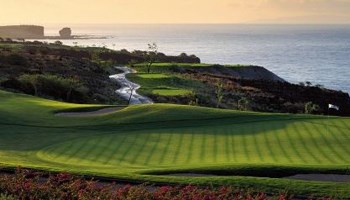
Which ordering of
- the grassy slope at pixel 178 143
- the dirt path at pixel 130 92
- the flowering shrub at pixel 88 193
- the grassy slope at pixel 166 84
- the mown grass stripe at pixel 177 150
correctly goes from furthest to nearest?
the grassy slope at pixel 166 84
the dirt path at pixel 130 92
the mown grass stripe at pixel 177 150
the grassy slope at pixel 178 143
the flowering shrub at pixel 88 193

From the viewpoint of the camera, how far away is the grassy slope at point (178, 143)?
61.0 feet

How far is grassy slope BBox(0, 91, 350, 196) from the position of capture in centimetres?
1858

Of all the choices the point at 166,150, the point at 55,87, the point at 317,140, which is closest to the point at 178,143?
the point at 166,150

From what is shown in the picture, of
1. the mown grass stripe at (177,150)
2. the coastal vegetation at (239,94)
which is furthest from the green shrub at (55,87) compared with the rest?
the mown grass stripe at (177,150)

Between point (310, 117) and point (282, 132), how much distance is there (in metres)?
4.64

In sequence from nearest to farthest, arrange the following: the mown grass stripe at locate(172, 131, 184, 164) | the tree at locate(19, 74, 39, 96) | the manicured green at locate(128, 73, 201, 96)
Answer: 1. the mown grass stripe at locate(172, 131, 184, 164)
2. the tree at locate(19, 74, 39, 96)
3. the manicured green at locate(128, 73, 201, 96)

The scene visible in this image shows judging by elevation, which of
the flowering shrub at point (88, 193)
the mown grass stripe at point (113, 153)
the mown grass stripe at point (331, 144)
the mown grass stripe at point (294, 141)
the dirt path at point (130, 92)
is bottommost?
the dirt path at point (130, 92)

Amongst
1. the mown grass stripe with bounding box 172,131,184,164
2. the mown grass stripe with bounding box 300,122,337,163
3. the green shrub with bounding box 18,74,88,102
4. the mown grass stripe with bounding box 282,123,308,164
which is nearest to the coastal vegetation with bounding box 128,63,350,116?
the green shrub with bounding box 18,74,88,102

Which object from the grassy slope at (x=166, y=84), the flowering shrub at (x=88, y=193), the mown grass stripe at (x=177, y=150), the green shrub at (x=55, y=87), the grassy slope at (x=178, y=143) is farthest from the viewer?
the grassy slope at (x=166, y=84)

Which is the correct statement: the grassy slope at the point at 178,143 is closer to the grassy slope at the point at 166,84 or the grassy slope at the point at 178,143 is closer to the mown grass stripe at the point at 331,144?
the mown grass stripe at the point at 331,144

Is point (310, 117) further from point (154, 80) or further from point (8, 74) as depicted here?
point (154, 80)

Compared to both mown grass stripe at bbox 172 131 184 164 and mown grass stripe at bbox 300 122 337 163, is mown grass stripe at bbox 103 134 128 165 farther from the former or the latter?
mown grass stripe at bbox 300 122 337 163

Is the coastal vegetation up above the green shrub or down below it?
below

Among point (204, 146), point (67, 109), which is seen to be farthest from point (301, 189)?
point (67, 109)
